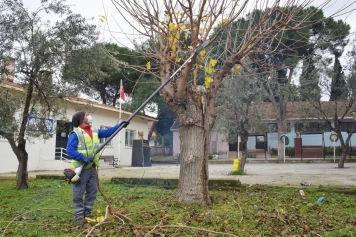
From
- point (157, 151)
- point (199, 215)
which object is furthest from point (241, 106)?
point (157, 151)

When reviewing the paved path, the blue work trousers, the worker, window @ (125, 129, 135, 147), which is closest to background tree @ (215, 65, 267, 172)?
the paved path

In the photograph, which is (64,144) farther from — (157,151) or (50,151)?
(157,151)

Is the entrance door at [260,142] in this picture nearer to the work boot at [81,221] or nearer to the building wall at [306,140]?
the building wall at [306,140]

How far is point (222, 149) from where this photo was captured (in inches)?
1506

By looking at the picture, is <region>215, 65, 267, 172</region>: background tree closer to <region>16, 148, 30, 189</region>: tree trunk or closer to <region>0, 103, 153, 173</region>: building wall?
<region>0, 103, 153, 173</region>: building wall

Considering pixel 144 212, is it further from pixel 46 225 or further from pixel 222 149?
pixel 222 149

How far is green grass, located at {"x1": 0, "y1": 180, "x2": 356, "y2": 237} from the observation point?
437cm

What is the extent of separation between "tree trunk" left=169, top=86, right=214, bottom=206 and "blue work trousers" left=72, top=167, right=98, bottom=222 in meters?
1.37

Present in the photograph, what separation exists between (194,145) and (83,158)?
169 cm

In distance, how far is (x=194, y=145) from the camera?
580 cm

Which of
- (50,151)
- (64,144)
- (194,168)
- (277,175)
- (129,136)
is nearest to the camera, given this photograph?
(194,168)

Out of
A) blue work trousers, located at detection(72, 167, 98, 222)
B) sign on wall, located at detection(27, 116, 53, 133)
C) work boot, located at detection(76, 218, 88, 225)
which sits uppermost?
sign on wall, located at detection(27, 116, 53, 133)

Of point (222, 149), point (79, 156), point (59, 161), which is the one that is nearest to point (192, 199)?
point (79, 156)

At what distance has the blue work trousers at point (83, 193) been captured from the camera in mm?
5016
